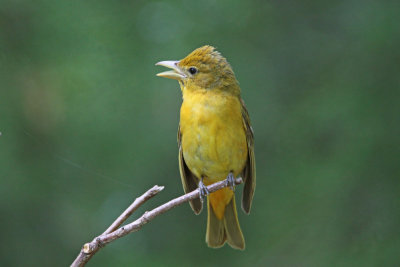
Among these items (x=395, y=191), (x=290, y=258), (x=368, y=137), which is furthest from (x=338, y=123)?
(x=290, y=258)

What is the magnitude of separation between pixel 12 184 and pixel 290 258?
194 centimetres

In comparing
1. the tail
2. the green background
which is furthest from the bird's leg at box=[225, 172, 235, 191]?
the green background

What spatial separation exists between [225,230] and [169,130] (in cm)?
97

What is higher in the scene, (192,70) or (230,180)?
(192,70)

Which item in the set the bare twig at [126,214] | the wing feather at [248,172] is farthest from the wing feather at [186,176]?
the bare twig at [126,214]

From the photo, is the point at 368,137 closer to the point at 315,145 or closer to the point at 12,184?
the point at 315,145

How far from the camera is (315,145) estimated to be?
4.08m

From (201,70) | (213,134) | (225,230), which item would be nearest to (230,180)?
(213,134)

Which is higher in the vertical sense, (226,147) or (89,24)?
(89,24)

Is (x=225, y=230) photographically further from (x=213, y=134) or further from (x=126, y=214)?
(x=126, y=214)

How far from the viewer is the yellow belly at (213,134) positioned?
3.07m

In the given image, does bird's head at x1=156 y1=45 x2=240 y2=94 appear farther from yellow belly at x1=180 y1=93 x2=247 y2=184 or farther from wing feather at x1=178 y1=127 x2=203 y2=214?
wing feather at x1=178 y1=127 x2=203 y2=214

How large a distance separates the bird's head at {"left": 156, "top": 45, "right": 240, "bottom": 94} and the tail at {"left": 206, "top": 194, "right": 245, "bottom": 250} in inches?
30.2

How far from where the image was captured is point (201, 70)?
122 inches
